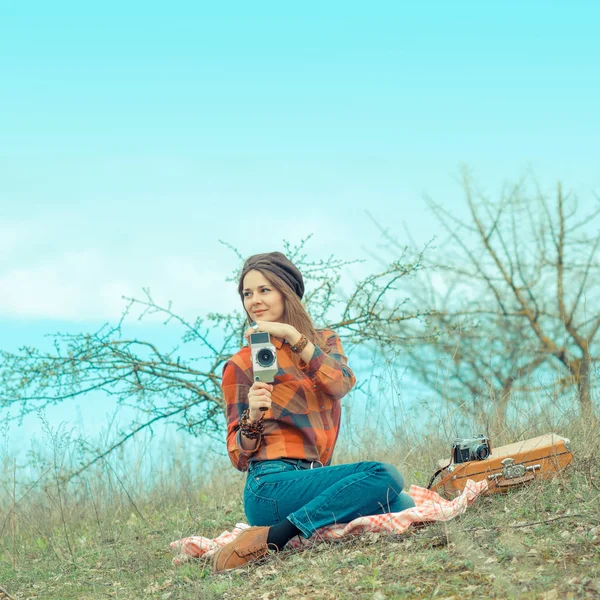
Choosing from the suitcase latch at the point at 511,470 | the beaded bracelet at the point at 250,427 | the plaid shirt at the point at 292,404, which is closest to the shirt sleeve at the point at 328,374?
the plaid shirt at the point at 292,404

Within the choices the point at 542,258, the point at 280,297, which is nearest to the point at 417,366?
the point at 542,258

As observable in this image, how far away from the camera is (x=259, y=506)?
4.17 meters

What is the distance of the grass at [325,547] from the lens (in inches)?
130

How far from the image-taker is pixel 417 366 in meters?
10.8

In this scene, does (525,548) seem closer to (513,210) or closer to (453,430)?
(453,430)

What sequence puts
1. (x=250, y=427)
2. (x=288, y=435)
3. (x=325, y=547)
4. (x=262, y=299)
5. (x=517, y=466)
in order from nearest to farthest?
(x=325, y=547) → (x=250, y=427) → (x=288, y=435) → (x=262, y=299) → (x=517, y=466)

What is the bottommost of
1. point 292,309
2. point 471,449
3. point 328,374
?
point 471,449

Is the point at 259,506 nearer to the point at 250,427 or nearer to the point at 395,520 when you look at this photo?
the point at 250,427

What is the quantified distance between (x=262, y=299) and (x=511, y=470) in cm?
181

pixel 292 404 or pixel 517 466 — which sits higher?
pixel 292 404

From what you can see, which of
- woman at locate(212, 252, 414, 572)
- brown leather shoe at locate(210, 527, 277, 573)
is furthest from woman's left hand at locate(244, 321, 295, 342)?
brown leather shoe at locate(210, 527, 277, 573)

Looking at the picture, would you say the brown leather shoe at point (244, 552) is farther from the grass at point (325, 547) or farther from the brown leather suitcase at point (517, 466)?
the brown leather suitcase at point (517, 466)

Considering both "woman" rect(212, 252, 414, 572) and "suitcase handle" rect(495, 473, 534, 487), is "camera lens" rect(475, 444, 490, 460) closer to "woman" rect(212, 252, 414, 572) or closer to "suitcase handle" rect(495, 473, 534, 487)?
"suitcase handle" rect(495, 473, 534, 487)

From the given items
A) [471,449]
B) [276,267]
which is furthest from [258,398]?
[471,449]
